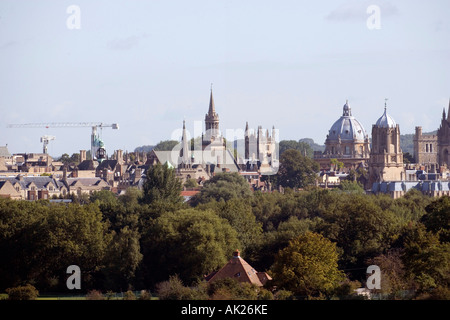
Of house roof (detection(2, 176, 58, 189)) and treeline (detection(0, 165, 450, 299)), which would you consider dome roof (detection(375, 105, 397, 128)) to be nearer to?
house roof (detection(2, 176, 58, 189))

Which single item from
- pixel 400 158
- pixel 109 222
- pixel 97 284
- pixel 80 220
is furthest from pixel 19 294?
pixel 400 158

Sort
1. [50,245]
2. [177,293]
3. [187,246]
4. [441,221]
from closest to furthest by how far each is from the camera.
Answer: [177,293], [187,246], [441,221], [50,245]

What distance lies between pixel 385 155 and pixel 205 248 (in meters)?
99.6

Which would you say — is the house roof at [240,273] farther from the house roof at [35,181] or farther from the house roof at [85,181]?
the house roof at [85,181]

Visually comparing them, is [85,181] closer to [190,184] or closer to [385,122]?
[190,184]

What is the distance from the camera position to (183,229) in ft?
243

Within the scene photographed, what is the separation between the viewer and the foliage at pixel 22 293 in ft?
201

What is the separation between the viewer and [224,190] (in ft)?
426

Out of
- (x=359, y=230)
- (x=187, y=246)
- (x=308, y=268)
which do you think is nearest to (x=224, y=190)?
(x=359, y=230)

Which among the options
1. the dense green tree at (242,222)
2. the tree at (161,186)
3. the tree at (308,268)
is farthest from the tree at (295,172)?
the tree at (308,268)

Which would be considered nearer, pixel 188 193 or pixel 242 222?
pixel 242 222

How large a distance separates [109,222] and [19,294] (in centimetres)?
1954

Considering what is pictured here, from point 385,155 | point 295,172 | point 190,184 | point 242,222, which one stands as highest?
point 385,155

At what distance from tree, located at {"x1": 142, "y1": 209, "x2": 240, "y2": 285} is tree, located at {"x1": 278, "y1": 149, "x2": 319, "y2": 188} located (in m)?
97.5
